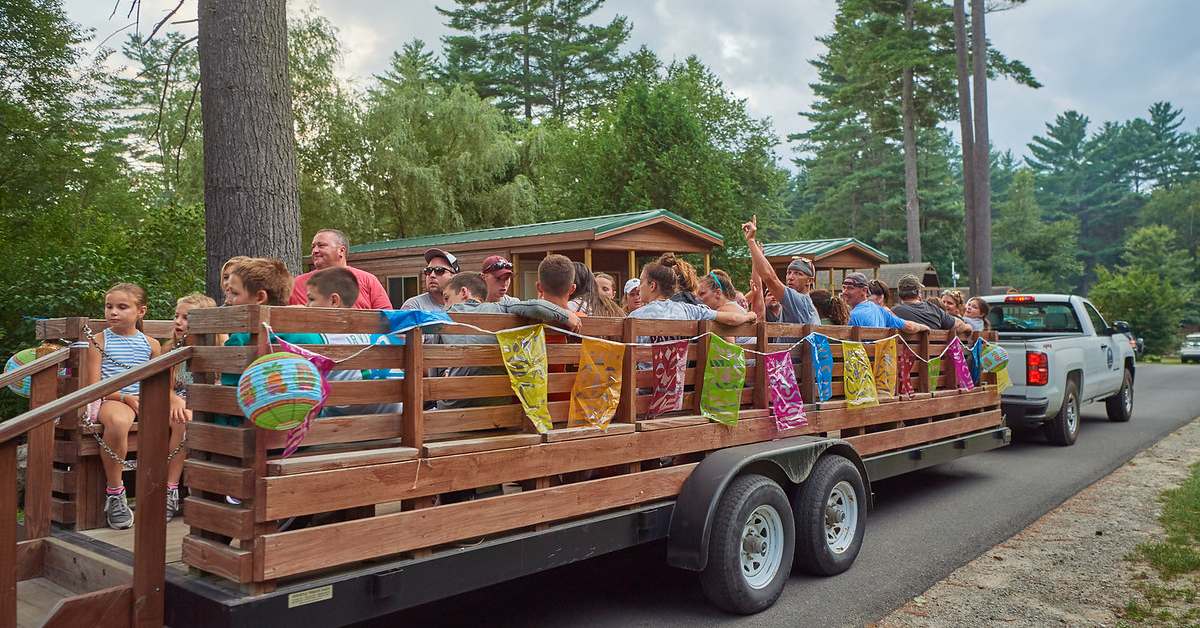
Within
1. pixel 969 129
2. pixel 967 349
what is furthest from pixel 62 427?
pixel 969 129

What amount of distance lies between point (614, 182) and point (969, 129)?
10.2m

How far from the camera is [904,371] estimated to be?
6613 mm

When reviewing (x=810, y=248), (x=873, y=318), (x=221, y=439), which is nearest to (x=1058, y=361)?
(x=873, y=318)

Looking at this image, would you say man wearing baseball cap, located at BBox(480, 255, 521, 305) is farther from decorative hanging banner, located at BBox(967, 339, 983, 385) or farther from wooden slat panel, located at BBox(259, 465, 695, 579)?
decorative hanging banner, located at BBox(967, 339, 983, 385)

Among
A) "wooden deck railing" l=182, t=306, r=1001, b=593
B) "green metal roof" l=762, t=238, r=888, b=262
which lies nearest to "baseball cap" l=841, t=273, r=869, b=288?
"wooden deck railing" l=182, t=306, r=1001, b=593

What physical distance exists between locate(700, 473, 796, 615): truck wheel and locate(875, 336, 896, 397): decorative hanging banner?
74.0 inches

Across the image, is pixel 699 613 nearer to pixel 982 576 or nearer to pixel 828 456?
pixel 828 456

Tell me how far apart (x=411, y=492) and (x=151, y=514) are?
2.96 ft

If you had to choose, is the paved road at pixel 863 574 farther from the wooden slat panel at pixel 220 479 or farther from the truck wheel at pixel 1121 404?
the truck wheel at pixel 1121 404

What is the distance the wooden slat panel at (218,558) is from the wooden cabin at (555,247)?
13.7 m

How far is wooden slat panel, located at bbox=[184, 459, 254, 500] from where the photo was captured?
9.11 ft

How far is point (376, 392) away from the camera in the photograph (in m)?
3.18

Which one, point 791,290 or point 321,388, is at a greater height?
point 791,290

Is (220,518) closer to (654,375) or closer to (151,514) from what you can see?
(151,514)
